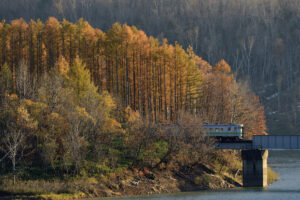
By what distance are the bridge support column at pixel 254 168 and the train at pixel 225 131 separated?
20.7 feet

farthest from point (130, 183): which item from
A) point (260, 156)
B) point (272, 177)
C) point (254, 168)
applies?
point (272, 177)

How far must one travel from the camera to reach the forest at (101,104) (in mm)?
78875

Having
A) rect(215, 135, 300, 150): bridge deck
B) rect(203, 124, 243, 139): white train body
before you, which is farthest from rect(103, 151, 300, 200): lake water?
rect(203, 124, 243, 139): white train body

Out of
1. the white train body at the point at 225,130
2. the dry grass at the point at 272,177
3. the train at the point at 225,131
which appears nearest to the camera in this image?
the train at the point at 225,131

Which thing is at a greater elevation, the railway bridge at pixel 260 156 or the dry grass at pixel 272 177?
the railway bridge at pixel 260 156

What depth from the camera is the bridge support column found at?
8488 centimetres

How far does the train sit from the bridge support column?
20.7ft

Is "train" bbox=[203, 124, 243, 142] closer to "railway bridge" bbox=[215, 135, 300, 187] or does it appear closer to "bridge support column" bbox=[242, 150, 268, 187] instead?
"railway bridge" bbox=[215, 135, 300, 187]

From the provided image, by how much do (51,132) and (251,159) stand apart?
91.5ft

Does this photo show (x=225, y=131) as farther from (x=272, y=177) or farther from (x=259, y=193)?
(x=259, y=193)

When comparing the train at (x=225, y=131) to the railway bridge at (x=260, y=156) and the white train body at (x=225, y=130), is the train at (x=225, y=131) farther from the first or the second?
the railway bridge at (x=260, y=156)

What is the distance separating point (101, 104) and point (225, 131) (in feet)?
64.4

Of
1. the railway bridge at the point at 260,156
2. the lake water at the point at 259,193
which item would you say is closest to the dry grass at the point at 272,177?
the lake water at the point at 259,193

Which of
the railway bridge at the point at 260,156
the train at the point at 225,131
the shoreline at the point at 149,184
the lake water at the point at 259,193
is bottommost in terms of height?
the lake water at the point at 259,193
